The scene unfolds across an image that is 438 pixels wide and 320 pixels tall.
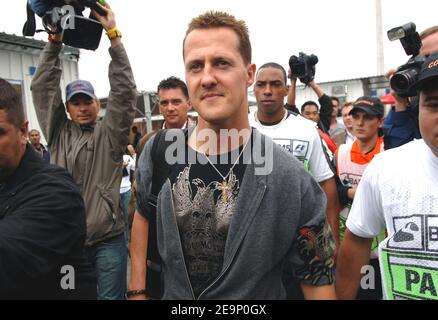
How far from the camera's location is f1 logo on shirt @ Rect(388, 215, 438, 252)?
4.48ft

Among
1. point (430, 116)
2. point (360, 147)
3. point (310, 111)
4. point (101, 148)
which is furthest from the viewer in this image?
point (310, 111)

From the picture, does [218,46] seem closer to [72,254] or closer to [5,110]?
[5,110]

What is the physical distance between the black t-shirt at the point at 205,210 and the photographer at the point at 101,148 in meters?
1.33

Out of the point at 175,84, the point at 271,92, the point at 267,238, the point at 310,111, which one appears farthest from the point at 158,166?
the point at 310,111

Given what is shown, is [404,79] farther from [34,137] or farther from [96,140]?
[34,137]

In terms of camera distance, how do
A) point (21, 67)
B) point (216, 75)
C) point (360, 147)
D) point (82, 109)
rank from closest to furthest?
point (216, 75)
point (82, 109)
point (360, 147)
point (21, 67)

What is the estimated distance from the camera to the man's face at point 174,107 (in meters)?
3.70

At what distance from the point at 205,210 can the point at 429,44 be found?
162 centimetres

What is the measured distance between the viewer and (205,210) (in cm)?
158

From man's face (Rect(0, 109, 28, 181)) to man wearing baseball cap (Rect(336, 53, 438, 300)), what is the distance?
4.79ft

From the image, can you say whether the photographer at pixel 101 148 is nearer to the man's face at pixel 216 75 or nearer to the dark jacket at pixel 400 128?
the man's face at pixel 216 75

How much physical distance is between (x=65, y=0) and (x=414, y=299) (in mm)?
2545

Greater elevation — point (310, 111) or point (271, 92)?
point (310, 111)

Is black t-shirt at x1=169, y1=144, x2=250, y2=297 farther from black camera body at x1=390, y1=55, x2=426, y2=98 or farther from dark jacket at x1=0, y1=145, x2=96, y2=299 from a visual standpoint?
black camera body at x1=390, y1=55, x2=426, y2=98
